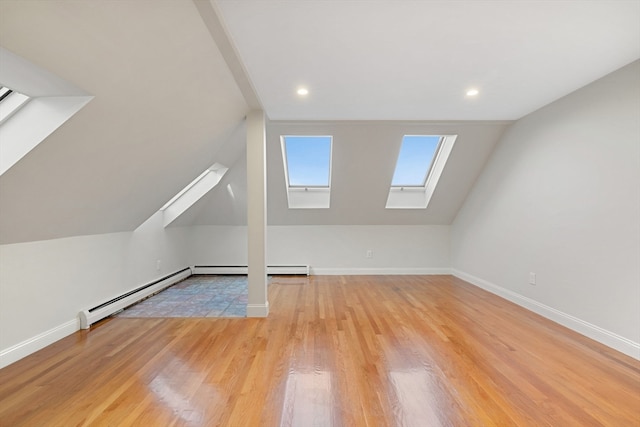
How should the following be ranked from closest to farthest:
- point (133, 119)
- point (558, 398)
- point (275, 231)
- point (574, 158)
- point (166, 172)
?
point (558, 398) < point (133, 119) < point (574, 158) < point (166, 172) < point (275, 231)

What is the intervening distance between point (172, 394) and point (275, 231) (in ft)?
12.0

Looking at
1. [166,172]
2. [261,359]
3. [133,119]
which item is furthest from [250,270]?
[133,119]

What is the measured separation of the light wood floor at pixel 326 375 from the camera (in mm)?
1539

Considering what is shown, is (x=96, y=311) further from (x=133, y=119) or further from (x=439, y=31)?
(x=439, y=31)

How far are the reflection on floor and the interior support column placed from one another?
28 centimetres

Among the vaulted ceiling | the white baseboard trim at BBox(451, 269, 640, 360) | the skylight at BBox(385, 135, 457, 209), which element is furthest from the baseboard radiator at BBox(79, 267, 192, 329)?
the white baseboard trim at BBox(451, 269, 640, 360)

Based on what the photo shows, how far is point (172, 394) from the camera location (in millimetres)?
1721

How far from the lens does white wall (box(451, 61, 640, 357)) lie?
90.3 inches

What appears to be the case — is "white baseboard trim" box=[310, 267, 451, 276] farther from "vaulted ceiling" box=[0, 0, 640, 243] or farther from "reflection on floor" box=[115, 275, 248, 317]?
"vaulted ceiling" box=[0, 0, 640, 243]

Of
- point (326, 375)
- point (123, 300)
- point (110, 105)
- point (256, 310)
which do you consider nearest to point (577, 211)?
point (326, 375)

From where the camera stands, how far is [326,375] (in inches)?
75.7

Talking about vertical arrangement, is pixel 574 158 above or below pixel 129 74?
below

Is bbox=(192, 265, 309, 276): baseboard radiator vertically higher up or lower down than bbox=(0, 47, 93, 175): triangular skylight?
lower down

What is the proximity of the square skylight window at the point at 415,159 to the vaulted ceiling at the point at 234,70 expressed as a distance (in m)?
0.81
